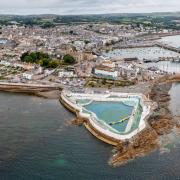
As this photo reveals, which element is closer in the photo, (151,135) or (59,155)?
(59,155)

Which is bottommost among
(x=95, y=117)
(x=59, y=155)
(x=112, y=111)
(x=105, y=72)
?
(x=59, y=155)

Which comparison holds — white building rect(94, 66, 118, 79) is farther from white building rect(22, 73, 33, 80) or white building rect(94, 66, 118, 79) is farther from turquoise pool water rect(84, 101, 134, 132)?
turquoise pool water rect(84, 101, 134, 132)

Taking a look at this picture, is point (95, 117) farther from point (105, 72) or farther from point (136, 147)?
point (105, 72)

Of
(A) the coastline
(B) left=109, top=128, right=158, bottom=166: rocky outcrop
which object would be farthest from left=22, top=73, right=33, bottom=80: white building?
(B) left=109, top=128, right=158, bottom=166: rocky outcrop

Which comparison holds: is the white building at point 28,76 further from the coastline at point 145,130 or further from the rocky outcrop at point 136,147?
the rocky outcrop at point 136,147

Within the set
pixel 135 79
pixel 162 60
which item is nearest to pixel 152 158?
pixel 135 79

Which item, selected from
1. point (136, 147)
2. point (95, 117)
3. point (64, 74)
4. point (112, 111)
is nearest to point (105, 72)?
point (64, 74)
